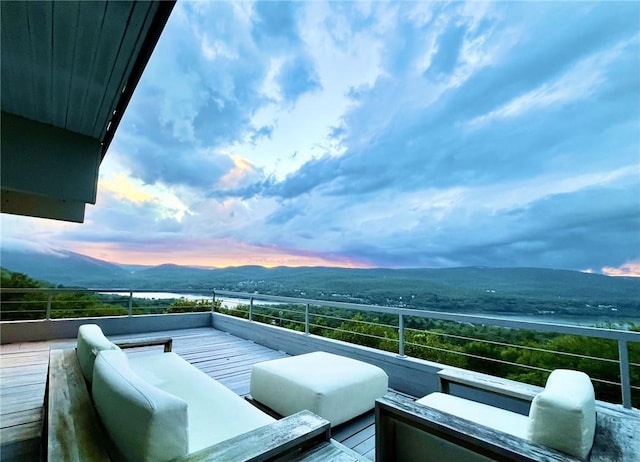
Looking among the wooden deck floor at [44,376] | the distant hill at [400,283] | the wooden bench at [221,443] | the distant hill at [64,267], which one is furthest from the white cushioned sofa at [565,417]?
the distant hill at [64,267]

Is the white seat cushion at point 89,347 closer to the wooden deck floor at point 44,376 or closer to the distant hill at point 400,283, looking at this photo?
the wooden deck floor at point 44,376

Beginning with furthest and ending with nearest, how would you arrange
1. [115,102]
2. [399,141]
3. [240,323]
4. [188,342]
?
[399,141]
[240,323]
[188,342]
[115,102]

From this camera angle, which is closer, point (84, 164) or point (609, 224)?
point (84, 164)

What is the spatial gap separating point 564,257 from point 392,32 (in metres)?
6.09

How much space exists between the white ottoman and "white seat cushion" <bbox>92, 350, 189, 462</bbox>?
1.24 m

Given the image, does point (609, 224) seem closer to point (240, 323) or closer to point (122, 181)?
point (240, 323)

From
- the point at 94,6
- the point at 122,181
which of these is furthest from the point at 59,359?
the point at 122,181

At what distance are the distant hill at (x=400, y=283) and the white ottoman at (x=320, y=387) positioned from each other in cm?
136

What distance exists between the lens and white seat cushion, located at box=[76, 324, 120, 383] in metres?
1.60

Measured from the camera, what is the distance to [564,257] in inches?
255

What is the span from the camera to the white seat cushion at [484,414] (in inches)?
58.7

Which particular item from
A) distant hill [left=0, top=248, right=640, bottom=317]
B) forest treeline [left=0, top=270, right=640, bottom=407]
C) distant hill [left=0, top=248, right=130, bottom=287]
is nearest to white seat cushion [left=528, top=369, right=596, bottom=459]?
forest treeline [left=0, top=270, right=640, bottom=407]

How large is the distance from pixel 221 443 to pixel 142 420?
280mm

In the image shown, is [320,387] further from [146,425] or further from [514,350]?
[514,350]
